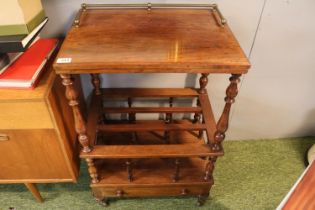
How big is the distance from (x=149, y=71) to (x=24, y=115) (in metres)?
0.46

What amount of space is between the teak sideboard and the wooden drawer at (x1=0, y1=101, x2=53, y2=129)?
0.11m

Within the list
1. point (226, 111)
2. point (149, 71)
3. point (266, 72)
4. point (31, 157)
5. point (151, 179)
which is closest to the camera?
point (149, 71)

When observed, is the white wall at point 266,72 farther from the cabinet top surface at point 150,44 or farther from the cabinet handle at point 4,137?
the cabinet handle at point 4,137

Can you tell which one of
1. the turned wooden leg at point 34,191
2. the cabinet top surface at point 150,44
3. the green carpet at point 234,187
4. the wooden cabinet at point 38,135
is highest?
the cabinet top surface at point 150,44

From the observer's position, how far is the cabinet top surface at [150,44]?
2.24ft

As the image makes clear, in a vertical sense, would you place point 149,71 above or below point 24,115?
above

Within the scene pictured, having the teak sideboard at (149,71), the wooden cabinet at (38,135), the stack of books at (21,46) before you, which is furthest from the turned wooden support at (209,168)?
the stack of books at (21,46)

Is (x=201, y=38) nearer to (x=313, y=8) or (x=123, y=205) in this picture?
(x=313, y=8)

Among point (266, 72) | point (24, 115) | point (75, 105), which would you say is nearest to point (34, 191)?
point (24, 115)

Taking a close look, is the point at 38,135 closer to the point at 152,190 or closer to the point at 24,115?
the point at 24,115

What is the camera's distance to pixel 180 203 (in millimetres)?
1228

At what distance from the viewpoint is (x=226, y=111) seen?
830mm

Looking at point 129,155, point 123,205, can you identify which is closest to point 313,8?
point 129,155

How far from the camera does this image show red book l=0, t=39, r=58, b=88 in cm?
80
